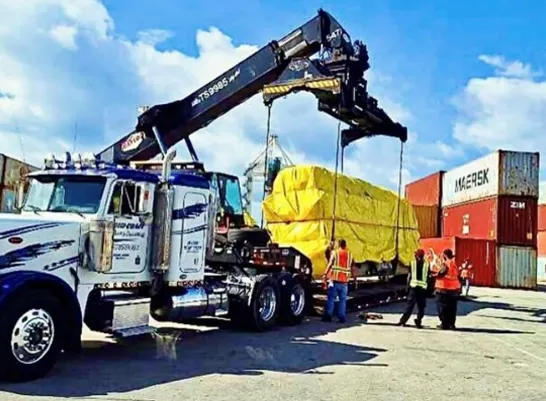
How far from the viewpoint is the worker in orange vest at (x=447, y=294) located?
1392 cm

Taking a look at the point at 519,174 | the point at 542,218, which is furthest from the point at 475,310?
the point at 542,218

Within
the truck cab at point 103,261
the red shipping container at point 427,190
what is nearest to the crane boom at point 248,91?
the truck cab at point 103,261

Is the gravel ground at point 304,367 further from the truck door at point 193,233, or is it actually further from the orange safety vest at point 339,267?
the truck door at point 193,233

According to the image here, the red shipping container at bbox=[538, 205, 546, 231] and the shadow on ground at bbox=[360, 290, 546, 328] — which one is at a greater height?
the red shipping container at bbox=[538, 205, 546, 231]

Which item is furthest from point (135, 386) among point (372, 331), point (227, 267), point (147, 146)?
point (147, 146)

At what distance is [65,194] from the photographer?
891cm

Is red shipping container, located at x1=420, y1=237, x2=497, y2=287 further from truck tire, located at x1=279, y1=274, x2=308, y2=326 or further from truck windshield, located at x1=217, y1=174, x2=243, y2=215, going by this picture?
truck windshield, located at x1=217, y1=174, x2=243, y2=215

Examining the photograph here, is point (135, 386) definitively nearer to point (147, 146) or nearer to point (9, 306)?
point (9, 306)

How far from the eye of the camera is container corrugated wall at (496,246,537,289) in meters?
32.7

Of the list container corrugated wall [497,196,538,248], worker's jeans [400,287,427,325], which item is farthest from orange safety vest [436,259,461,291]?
container corrugated wall [497,196,538,248]

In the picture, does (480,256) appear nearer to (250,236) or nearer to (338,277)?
(338,277)

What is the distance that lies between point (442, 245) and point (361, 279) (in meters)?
16.4

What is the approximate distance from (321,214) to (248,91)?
320 cm

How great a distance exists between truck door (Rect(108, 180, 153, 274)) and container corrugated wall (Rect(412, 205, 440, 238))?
34.8m
